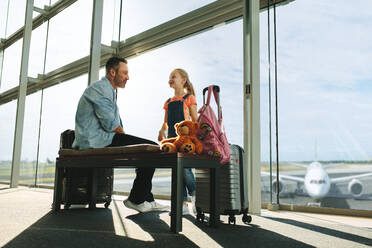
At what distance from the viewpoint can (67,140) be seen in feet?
9.12

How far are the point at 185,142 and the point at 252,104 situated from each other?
40.9 inches

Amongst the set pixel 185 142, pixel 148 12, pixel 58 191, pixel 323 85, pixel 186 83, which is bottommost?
pixel 58 191

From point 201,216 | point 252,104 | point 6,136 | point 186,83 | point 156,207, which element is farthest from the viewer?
point 6,136

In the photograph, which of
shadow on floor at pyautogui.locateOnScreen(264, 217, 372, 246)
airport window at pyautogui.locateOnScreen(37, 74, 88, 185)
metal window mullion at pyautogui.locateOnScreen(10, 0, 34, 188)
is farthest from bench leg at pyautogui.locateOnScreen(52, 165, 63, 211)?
metal window mullion at pyautogui.locateOnScreen(10, 0, 34, 188)

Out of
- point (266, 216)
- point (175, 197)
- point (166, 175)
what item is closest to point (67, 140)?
point (166, 175)

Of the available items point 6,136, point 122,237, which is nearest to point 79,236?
point 122,237

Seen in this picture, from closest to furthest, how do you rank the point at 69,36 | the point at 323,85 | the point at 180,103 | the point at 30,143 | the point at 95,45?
the point at 180,103, the point at 323,85, the point at 95,45, the point at 69,36, the point at 30,143

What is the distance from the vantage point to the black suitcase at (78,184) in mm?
2713

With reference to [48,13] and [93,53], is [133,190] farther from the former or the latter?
[48,13]

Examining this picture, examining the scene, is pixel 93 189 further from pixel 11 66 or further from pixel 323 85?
pixel 11 66

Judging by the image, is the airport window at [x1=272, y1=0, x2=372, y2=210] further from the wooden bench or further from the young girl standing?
the wooden bench

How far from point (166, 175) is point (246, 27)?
178cm

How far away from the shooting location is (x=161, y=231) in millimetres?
1702

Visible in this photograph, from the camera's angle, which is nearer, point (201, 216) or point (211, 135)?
point (211, 135)
